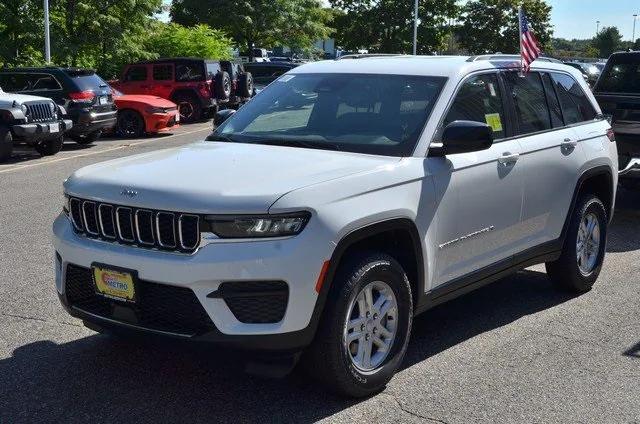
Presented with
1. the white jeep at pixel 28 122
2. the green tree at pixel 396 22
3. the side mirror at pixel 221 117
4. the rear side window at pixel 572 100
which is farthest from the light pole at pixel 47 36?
the green tree at pixel 396 22

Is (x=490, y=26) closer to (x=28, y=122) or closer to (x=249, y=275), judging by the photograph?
(x=28, y=122)

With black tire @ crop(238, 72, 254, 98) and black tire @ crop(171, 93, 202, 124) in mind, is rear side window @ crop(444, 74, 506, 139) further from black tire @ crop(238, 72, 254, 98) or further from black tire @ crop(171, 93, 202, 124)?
black tire @ crop(171, 93, 202, 124)

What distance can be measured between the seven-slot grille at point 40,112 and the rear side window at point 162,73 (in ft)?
27.6

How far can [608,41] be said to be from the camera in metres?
114

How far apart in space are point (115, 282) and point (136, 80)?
21.0 m

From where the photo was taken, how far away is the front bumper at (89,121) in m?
17.5

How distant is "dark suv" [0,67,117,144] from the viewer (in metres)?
17.5

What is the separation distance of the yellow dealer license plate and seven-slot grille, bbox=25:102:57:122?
1193 cm

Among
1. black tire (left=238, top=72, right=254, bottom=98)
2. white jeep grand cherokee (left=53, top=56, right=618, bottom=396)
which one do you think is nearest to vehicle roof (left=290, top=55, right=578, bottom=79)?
white jeep grand cherokee (left=53, top=56, right=618, bottom=396)

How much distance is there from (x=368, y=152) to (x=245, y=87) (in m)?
19.2

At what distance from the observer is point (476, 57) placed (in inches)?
227

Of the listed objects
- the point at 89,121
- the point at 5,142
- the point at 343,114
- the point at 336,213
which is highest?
the point at 343,114

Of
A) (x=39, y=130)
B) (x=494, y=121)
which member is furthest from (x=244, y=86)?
(x=494, y=121)

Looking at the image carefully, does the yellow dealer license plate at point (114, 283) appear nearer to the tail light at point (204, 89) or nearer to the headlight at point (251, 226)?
the headlight at point (251, 226)
